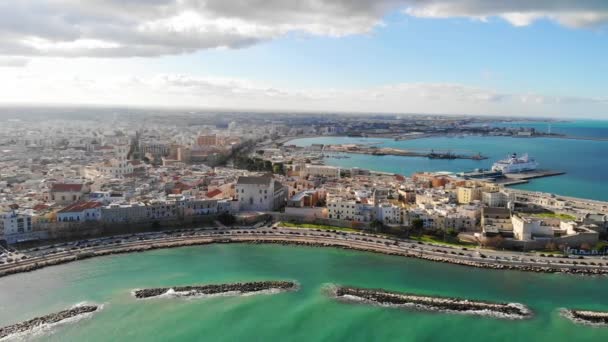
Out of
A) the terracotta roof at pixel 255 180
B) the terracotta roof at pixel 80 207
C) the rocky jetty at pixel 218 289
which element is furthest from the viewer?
the terracotta roof at pixel 255 180

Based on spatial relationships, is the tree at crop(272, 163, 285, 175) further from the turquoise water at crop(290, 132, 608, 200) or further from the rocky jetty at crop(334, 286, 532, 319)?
the rocky jetty at crop(334, 286, 532, 319)

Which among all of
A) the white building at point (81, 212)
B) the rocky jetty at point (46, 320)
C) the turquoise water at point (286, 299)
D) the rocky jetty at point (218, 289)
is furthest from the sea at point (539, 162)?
the rocky jetty at point (46, 320)

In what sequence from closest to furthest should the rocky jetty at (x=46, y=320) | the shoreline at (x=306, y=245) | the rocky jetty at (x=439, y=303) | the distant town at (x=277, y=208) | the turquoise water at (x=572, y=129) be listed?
the rocky jetty at (x=46, y=320) < the rocky jetty at (x=439, y=303) < the shoreline at (x=306, y=245) < the distant town at (x=277, y=208) < the turquoise water at (x=572, y=129)

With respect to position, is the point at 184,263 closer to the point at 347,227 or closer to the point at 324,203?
the point at 347,227

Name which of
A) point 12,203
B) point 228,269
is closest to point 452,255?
point 228,269

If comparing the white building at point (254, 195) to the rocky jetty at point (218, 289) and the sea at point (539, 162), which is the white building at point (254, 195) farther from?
the sea at point (539, 162)

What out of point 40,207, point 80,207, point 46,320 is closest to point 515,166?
point 80,207
